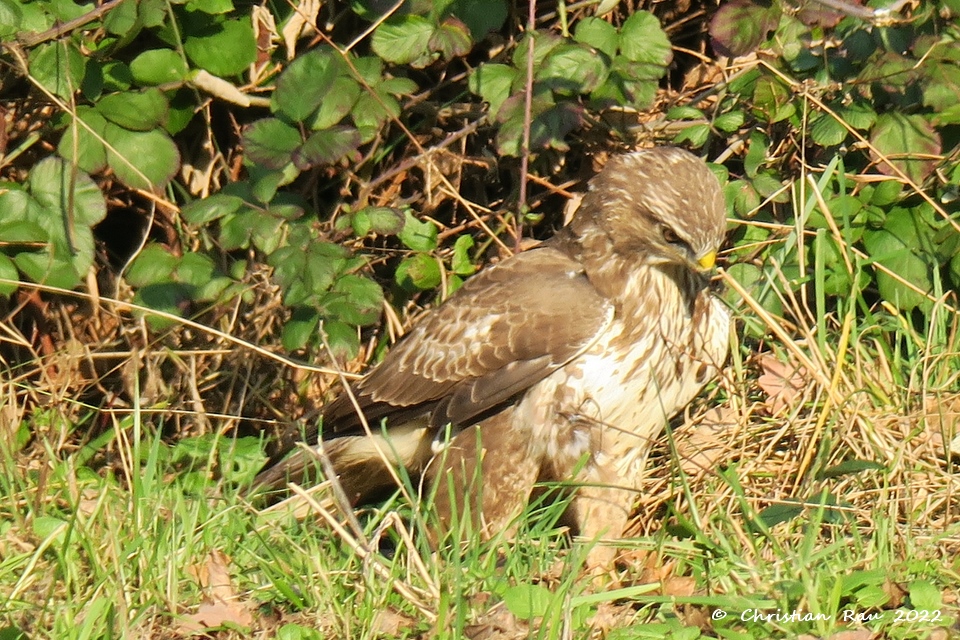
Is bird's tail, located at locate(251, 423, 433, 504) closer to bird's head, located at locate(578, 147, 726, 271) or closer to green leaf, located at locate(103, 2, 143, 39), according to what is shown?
bird's head, located at locate(578, 147, 726, 271)

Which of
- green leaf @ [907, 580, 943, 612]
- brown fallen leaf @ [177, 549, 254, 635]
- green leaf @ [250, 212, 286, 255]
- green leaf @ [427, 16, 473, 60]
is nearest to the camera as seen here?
green leaf @ [907, 580, 943, 612]

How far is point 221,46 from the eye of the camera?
402 centimetres

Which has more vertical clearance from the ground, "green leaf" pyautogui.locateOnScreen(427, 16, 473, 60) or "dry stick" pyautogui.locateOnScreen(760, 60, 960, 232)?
"green leaf" pyautogui.locateOnScreen(427, 16, 473, 60)

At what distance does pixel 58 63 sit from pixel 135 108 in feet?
0.85

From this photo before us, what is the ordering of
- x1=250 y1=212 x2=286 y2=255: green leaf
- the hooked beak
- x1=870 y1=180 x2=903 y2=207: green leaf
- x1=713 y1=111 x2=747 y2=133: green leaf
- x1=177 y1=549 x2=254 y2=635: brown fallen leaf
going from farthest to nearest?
x1=713 y1=111 x2=747 y2=133: green leaf < x1=870 y1=180 x2=903 y2=207: green leaf < x1=250 y1=212 x2=286 y2=255: green leaf < the hooked beak < x1=177 y1=549 x2=254 y2=635: brown fallen leaf

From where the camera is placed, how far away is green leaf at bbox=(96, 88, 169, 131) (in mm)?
3885

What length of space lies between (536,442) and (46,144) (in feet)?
7.05

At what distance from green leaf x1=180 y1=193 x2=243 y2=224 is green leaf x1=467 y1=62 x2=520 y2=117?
816 mm

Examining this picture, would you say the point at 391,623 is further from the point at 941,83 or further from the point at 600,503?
the point at 941,83

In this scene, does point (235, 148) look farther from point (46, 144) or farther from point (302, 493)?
point (302, 493)

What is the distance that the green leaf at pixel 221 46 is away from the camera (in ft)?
13.1

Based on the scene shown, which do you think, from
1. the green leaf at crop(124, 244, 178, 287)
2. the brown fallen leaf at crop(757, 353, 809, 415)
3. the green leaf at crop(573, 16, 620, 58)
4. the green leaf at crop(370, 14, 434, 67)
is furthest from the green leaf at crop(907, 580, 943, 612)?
the green leaf at crop(124, 244, 178, 287)

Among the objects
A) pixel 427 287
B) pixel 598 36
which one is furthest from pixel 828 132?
pixel 427 287

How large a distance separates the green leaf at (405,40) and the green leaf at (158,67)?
619mm
